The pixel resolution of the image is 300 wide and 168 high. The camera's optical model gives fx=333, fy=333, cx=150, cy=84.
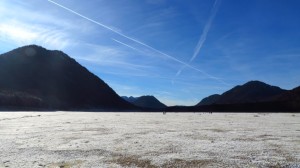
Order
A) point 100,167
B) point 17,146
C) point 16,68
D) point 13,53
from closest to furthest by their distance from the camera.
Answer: point 100,167 < point 17,146 < point 16,68 < point 13,53

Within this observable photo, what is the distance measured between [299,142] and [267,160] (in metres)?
4.16

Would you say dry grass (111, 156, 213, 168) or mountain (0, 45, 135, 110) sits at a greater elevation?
mountain (0, 45, 135, 110)

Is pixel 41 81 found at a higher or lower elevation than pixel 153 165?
higher

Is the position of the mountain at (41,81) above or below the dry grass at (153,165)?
above

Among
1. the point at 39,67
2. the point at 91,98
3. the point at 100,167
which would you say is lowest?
the point at 100,167

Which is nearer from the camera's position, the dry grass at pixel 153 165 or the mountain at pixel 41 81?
the dry grass at pixel 153 165

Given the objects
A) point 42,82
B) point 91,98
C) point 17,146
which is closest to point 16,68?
point 42,82

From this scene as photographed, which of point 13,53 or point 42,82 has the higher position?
point 13,53

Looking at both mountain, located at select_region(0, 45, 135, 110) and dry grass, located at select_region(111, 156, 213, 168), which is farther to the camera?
mountain, located at select_region(0, 45, 135, 110)

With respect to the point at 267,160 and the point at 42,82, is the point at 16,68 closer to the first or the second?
the point at 42,82

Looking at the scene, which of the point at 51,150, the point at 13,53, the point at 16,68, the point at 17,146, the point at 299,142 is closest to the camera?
the point at 51,150

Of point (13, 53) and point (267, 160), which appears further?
point (13, 53)

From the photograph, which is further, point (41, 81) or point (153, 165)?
point (41, 81)

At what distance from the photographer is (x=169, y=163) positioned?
27.0 ft
